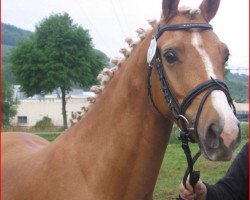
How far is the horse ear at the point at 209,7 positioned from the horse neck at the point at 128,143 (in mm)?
464

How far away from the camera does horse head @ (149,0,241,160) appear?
2.36m

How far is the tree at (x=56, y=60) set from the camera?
29.9 m

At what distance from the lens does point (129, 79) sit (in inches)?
120

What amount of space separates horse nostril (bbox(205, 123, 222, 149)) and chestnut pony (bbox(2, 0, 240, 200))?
0.23 feet

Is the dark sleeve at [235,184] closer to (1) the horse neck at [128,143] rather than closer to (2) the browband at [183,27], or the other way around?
(1) the horse neck at [128,143]

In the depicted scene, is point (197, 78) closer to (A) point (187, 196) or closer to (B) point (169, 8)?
(B) point (169, 8)

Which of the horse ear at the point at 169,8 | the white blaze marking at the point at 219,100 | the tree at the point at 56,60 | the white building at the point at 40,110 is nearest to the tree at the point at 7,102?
the white building at the point at 40,110

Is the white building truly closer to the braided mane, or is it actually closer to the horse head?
the braided mane

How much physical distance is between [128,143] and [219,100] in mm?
776

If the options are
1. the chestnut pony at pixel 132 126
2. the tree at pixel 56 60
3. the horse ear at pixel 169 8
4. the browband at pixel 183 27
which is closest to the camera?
the chestnut pony at pixel 132 126

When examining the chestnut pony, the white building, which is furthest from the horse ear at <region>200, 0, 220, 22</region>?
the white building

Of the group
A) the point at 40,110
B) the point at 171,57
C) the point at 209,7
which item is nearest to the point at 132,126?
the point at 171,57

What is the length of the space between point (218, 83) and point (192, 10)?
0.67m

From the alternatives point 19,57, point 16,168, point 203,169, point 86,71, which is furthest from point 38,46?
point 16,168
